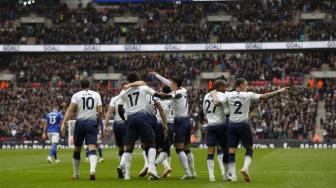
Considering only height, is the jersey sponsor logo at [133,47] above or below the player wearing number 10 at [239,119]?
below

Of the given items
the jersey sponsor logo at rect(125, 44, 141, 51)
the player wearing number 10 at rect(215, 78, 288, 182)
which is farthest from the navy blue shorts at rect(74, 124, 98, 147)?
the jersey sponsor logo at rect(125, 44, 141, 51)

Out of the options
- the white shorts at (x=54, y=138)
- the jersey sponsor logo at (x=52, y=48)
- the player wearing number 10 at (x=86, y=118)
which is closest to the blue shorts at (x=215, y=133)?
the player wearing number 10 at (x=86, y=118)

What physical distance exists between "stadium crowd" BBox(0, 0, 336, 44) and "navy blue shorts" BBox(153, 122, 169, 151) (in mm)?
50246

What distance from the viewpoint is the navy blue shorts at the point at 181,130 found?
2011 centimetres

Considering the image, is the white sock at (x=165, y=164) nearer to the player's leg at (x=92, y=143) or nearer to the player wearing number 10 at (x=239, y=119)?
the player's leg at (x=92, y=143)

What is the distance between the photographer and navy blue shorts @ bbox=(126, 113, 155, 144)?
1914cm

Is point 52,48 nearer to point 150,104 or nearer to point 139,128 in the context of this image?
point 150,104

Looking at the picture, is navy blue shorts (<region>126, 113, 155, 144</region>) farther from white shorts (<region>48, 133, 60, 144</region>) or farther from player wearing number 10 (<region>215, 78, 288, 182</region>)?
white shorts (<region>48, 133, 60, 144</region>)

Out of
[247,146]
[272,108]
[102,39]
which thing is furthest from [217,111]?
[102,39]

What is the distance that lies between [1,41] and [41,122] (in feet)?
54.3

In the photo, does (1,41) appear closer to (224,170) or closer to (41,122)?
(41,122)

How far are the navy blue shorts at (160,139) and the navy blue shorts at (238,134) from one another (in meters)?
2.27

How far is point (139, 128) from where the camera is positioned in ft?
63.0

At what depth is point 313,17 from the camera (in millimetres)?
72688
